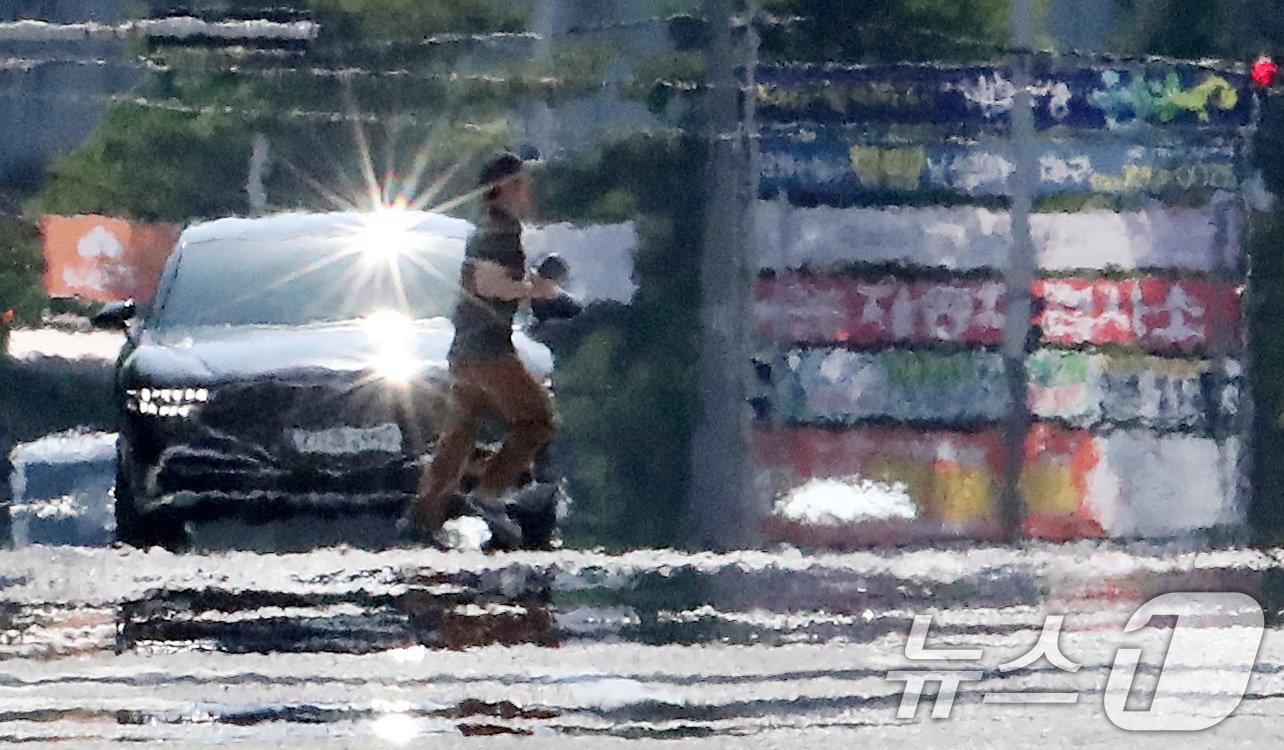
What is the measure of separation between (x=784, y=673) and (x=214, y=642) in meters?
1.90

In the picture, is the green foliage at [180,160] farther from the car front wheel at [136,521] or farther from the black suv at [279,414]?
the car front wheel at [136,521]

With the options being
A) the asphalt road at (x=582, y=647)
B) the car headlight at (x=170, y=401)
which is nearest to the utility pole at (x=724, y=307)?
the asphalt road at (x=582, y=647)

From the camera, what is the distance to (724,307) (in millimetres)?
18828

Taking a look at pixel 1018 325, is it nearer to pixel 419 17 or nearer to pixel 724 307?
pixel 724 307

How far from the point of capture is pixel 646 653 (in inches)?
344

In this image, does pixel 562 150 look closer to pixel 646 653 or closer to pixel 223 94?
pixel 223 94

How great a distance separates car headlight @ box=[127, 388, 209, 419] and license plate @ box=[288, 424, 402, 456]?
42cm

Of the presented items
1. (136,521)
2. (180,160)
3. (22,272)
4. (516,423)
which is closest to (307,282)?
(136,521)

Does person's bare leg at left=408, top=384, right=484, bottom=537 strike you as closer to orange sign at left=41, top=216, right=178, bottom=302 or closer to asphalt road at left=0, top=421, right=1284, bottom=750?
asphalt road at left=0, top=421, right=1284, bottom=750

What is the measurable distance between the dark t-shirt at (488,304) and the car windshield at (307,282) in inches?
54.0

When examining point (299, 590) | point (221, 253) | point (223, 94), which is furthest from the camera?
point (223, 94)

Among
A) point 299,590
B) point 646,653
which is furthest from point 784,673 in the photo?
point 299,590

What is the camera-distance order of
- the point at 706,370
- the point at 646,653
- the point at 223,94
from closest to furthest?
the point at 646,653, the point at 706,370, the point at 223,94

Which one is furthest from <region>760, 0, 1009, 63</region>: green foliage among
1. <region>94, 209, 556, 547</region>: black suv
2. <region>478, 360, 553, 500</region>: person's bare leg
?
<region>478, 360, 553, 500</region>: person's bare leg
